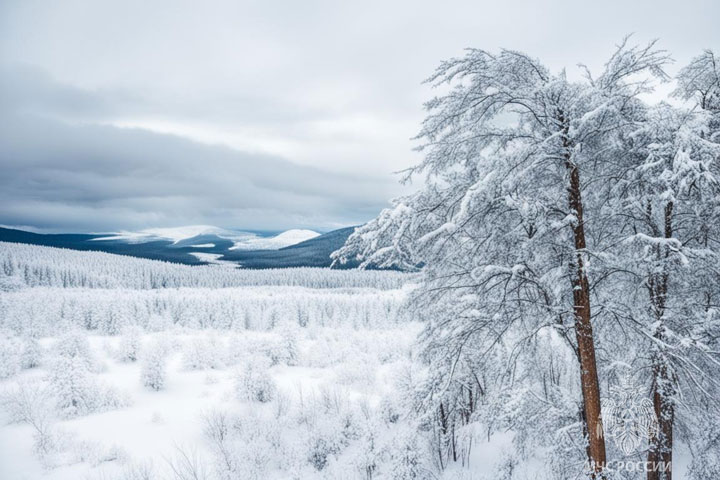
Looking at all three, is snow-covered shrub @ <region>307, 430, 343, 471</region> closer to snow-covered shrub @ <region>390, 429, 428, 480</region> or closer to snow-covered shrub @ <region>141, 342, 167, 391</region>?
snow-covered shrub @ <region>390, 429, 428, 480</region>

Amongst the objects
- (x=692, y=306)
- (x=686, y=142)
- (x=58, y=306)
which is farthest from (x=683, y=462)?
(x=58, y=306)

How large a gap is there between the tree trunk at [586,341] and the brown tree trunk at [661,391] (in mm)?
1519

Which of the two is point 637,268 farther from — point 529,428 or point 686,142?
point 529,428

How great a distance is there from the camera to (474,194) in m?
3.70

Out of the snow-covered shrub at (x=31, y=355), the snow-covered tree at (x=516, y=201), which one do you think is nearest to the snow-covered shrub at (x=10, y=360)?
the snow-covered shrub at (x=31, y=355)

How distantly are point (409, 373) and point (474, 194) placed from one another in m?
→ 10.2

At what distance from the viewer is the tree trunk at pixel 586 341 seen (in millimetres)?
4438

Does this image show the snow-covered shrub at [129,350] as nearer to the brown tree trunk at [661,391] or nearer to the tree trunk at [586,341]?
the tree trunk at [586,341]

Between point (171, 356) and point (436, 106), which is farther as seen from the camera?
point (171, 356)

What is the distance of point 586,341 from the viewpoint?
450 cm

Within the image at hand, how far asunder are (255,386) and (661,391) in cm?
1877

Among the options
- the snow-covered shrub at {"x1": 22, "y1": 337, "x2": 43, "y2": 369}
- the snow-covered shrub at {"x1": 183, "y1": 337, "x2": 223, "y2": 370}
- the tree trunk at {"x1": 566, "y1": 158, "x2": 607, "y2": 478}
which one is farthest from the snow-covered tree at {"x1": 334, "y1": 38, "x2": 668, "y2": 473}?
the snow-covered shrub at {"x1": 22, "y1": 337, "x2": 43, "y2": 369}

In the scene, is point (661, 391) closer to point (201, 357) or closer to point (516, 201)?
point (516, 201)

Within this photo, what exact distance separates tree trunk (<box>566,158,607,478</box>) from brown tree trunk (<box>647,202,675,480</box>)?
152 cm
